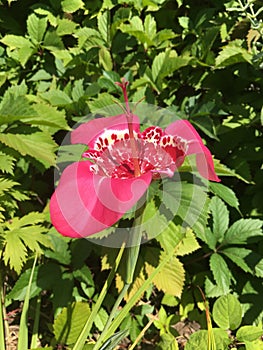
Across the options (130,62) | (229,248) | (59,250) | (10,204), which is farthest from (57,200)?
(130,62)

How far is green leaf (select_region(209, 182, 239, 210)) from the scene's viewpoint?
1.41m

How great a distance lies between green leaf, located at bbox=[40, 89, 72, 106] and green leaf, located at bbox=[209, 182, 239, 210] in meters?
0.48

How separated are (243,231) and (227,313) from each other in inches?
10.5

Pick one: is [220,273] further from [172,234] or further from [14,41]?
[14,41]

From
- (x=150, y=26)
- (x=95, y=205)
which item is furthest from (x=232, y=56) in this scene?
(x=95, y=205)

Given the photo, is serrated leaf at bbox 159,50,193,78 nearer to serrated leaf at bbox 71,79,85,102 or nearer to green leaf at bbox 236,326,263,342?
serrated leaf at bbox 71,79,85,102

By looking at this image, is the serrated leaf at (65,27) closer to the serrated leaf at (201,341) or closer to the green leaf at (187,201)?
the green leaf at (187,201)

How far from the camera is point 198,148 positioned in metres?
0.90

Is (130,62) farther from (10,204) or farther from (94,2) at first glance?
(10,204)

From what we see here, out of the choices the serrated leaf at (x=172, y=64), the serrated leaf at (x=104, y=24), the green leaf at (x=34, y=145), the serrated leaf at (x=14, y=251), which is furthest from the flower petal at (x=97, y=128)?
the serrated leaf at (x=104, y=24)

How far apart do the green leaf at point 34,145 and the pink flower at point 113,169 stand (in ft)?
0.54

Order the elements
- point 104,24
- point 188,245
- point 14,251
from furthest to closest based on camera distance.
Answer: point 104,24 < point 188,245 < point 14,251

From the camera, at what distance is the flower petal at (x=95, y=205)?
776mm

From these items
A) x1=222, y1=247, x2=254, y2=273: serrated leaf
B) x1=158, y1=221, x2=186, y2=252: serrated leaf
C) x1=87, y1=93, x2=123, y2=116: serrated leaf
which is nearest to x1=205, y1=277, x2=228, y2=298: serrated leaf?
x1=222, y1=247, x2=254, y2=273: serrated leaf
